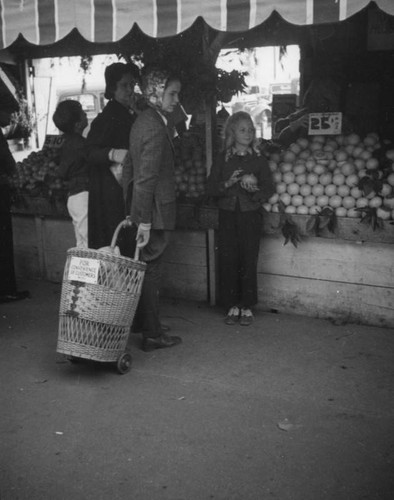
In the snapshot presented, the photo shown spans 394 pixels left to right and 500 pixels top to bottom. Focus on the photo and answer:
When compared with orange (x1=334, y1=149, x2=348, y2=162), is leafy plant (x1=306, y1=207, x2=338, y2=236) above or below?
below

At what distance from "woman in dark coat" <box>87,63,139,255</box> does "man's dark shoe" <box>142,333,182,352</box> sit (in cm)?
73

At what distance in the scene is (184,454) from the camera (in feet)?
10.9

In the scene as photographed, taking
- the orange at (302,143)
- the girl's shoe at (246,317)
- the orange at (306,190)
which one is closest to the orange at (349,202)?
the orange at (306,190)

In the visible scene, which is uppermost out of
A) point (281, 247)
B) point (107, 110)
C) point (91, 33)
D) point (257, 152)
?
point (91, 33)

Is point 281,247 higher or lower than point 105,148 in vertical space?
lower

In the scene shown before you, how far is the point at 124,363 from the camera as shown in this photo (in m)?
4.38

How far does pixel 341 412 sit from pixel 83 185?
2.95 m

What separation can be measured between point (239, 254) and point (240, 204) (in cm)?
44

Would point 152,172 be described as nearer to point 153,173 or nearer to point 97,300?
point 153,173

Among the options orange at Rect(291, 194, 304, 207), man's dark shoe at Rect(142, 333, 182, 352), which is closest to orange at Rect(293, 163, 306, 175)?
orange at Rect(291, 194, 304, 207)

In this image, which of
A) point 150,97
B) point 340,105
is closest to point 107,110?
point 150,97

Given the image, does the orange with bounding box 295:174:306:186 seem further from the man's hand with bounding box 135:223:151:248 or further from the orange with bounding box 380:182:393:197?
the man's hand with bounding box 135:223:151:248

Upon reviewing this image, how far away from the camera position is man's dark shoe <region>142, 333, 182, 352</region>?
482 cm

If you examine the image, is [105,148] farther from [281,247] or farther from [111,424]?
[111,424]
